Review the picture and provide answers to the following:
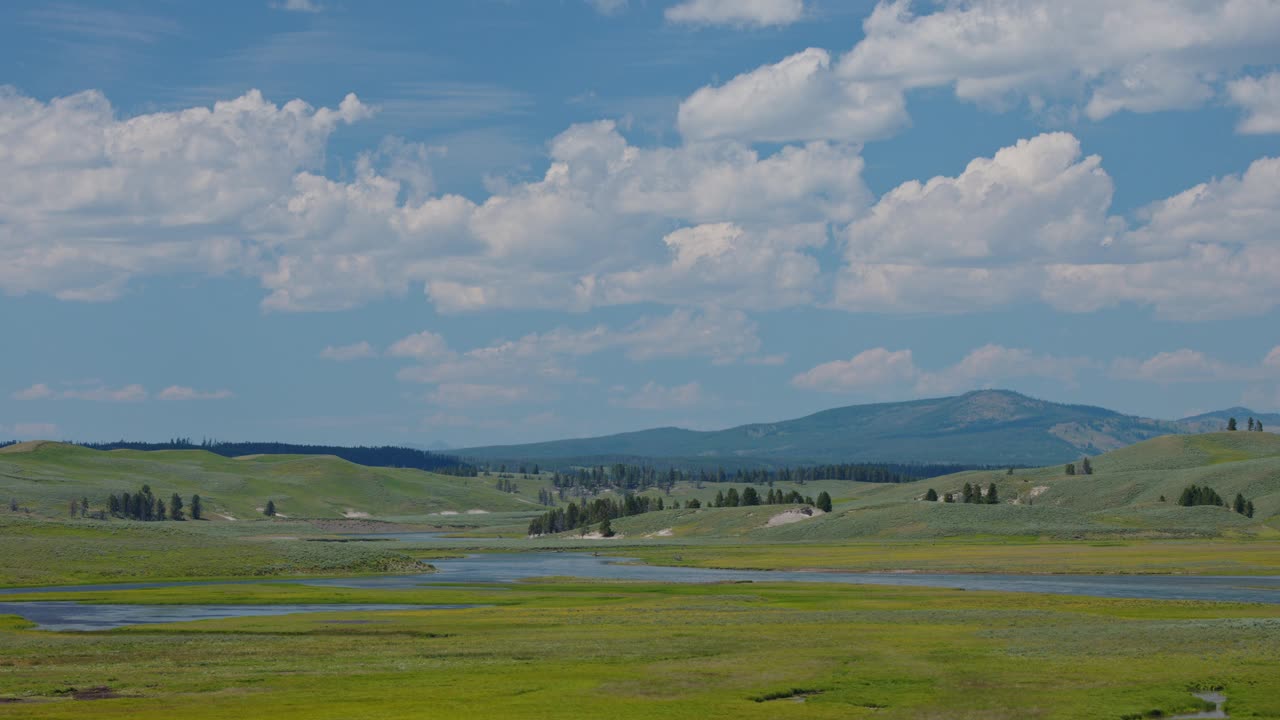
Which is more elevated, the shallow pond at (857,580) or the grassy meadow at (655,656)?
the grassy meadow at (655,656)

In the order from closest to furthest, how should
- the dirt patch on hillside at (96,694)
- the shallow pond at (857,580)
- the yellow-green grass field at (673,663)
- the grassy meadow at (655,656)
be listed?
the yellow-green grass field at (673,663)
the grassy meadow at (655,656)
the dirt patch on hillside at (96,694)
the shallow pond at (857,580)

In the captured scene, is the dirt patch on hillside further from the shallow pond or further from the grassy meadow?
the shallow pond

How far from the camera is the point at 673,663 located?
2231 inches

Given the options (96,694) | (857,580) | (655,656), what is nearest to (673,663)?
(655,656)

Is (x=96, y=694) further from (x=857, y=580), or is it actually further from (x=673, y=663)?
(x=857, y=580)

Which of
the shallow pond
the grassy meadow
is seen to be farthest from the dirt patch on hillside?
the shallow pond

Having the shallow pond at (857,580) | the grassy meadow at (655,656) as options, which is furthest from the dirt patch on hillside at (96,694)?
the shallow pond at (857,580)

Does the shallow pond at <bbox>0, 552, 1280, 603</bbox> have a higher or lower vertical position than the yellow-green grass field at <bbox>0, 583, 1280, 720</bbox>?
lower

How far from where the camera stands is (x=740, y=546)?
187 m

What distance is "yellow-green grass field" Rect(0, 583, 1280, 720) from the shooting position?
45.9 meters

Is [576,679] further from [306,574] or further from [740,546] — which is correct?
[740,546]

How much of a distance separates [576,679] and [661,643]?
1188cm

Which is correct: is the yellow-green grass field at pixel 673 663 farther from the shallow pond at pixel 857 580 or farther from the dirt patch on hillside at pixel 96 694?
the shallow pond at pixel 857 580

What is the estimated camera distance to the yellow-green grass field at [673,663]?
45.9 meters
